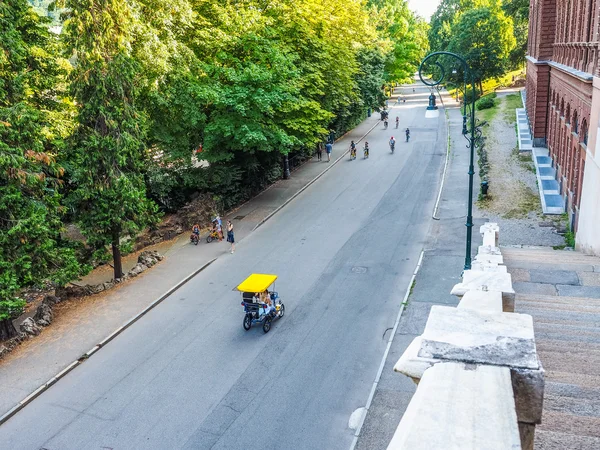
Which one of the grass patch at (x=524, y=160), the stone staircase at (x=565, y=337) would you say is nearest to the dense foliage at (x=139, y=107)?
the grass patch at (x=524, y=160)

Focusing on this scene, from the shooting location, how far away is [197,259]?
23875 mm

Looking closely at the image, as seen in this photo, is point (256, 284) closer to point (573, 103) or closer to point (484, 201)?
point (484, 201)

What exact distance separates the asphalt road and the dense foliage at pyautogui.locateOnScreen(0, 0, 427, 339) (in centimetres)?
397

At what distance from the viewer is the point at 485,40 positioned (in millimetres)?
63156

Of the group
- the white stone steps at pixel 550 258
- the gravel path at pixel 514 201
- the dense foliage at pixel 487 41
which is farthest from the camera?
the dense foliage at pixel 487 41

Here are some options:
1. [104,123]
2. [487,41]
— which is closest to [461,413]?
[104,123]

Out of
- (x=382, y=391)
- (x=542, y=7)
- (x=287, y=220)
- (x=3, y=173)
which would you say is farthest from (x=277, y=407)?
(x=542, y=7)

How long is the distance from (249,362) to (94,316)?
6725 millimetres

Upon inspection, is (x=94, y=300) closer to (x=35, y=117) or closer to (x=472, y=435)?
(x=35, y=117)

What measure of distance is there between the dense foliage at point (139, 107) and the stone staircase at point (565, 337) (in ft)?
47.1

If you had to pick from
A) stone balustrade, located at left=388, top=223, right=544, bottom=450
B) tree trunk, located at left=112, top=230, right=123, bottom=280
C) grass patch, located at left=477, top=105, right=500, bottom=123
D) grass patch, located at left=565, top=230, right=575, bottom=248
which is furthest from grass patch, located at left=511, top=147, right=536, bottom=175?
stone balustrade, located at left=388, top=223, right=544, bottom=450

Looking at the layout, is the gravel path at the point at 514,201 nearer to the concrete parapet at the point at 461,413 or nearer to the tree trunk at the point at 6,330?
the tree trunk at the point at 6,330

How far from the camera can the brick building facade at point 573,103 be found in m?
18.1

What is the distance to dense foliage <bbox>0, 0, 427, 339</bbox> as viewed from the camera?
17453 millimetres
